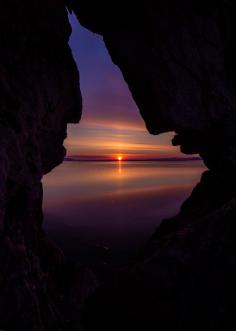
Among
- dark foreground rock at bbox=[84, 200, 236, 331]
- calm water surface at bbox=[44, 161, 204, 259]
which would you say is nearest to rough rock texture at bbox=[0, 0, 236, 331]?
dark foreground rock at bbox=[84, 200, 236, 331]

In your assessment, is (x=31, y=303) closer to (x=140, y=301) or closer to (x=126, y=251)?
(x=140, y=301)

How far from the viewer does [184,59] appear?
1574cm

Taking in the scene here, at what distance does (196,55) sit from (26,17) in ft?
27.8

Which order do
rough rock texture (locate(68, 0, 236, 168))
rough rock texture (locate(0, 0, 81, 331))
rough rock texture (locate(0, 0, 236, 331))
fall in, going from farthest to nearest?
rough rock texture (locate(68, 0, 236, 168)) < rough rock texture (locate(0, 0, 81, 331)) < rough rock texture (locate(0, 0, 236, 331))

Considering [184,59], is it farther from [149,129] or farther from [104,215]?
[104,215]

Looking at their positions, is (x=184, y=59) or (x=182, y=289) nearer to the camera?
(x=182, y=289)

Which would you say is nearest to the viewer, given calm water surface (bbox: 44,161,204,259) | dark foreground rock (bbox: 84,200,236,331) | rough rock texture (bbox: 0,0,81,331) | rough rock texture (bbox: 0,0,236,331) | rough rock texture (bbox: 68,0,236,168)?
dark foreground rock (bbox: 84,200,236,331)

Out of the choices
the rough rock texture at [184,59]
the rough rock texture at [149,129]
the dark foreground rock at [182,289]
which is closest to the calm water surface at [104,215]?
the rough rock texture at [149,129]

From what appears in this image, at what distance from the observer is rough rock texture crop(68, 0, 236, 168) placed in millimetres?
15242

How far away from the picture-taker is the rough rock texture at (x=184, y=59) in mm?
15242

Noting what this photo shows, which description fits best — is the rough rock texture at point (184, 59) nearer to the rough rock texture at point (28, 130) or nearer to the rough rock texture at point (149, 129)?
the rough rock texture at point (149, 129)

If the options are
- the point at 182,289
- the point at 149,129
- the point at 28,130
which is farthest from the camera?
the point at 149,129

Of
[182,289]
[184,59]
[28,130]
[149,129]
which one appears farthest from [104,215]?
[182,289]

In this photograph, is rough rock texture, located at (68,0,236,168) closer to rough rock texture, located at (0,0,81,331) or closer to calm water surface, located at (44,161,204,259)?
rough rock texture, located at (0,0,81,331)
